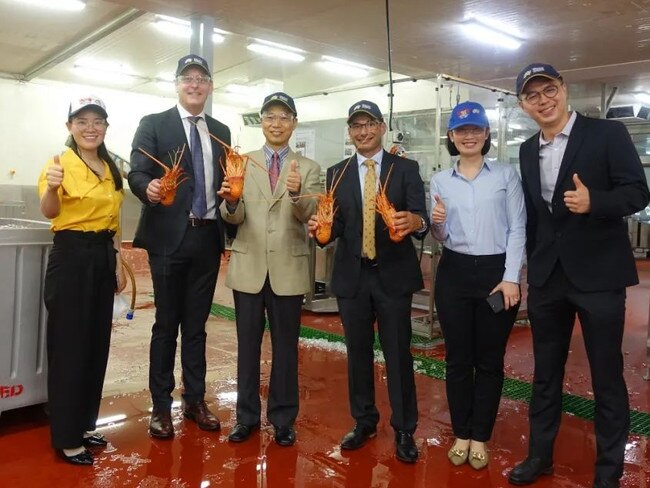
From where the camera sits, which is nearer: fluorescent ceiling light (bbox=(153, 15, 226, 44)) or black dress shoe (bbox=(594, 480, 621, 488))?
black dress shoe (bbox=(594, 480, 621, 488))

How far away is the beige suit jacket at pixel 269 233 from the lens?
311 cm

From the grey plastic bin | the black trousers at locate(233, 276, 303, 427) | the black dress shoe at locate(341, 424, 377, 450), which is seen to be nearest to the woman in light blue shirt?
the black dress shoe at locate(341, 424, 377, 450)

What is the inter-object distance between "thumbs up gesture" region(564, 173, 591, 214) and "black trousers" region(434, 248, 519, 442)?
1.48ft

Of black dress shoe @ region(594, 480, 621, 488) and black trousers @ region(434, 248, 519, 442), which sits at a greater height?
black trousers @ region(434, 248, 519, 442)

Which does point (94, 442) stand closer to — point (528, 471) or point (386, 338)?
point (386, 338)

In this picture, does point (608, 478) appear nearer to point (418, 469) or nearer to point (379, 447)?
point (418, 469)

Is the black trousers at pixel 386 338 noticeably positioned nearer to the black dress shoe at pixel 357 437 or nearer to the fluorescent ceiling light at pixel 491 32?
the black dress shoe at pixel 357 437

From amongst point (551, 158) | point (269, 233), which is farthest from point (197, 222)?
point (551, 158)

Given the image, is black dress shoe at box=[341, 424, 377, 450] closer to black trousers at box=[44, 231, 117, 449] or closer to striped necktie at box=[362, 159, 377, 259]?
striped necktie at box=[362, 159, 377, 259]

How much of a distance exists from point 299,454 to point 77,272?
4.77 ft

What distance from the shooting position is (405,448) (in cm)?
302

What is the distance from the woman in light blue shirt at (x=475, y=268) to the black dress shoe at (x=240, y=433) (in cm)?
110

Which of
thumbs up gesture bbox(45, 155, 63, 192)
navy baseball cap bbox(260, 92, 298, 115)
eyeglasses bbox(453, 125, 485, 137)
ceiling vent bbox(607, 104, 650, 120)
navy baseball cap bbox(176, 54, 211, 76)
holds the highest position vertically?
ceiling vent bbox(607, 104, 650, 120)

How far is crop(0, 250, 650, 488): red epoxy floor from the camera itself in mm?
2797
